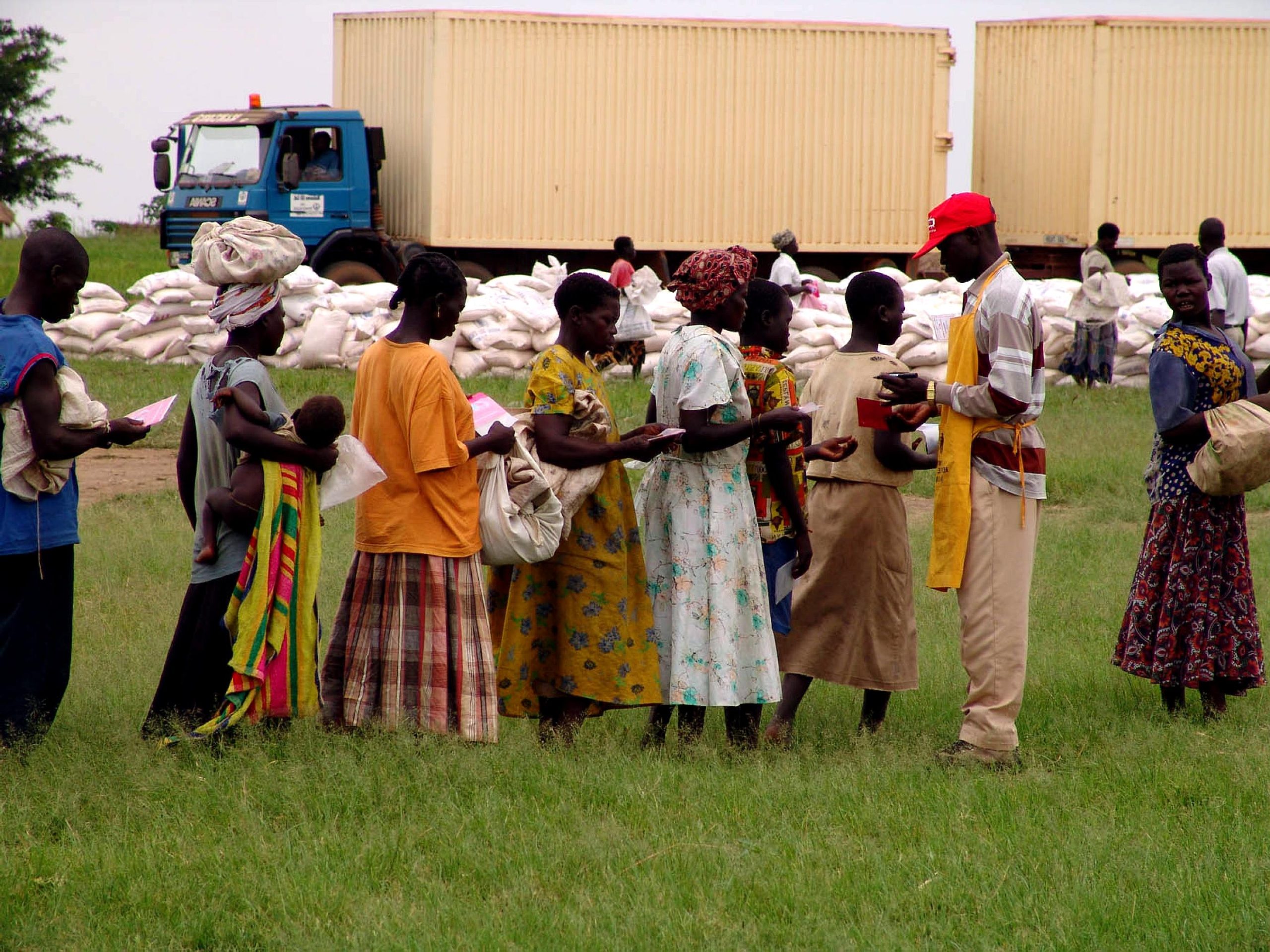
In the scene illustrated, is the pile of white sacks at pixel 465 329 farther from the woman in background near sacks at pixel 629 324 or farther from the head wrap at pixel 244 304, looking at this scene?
the head wrap at pixel 244 304

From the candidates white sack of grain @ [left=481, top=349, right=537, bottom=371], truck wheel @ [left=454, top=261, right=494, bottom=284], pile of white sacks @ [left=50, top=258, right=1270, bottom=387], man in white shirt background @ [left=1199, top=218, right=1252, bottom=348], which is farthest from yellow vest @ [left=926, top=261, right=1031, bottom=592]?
truck wheel @ [left=454, top=261, right=494, bottom=284]

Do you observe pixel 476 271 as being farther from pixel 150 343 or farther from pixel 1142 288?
pixel 1142 288

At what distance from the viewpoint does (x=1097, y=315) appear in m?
12.6

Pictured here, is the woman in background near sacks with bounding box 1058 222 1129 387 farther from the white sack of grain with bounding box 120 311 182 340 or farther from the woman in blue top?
the woman in blue top

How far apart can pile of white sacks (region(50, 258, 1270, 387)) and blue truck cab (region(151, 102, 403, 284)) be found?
91.7 inches

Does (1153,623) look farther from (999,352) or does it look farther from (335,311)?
(335,311)

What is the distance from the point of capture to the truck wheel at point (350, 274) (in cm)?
1524

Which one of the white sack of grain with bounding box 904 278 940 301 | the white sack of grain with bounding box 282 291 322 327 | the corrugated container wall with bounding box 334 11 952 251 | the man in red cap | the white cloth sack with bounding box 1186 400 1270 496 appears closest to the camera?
the man in red cap

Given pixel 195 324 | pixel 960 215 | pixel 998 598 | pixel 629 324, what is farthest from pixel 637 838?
pixel 195 324

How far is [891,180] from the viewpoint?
1794cm

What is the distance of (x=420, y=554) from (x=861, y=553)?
144 centimetres

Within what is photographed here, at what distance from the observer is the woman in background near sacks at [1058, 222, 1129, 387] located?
1252cm

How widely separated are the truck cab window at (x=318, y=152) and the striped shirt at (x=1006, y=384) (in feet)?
41.7

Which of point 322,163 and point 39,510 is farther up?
point 322,163
